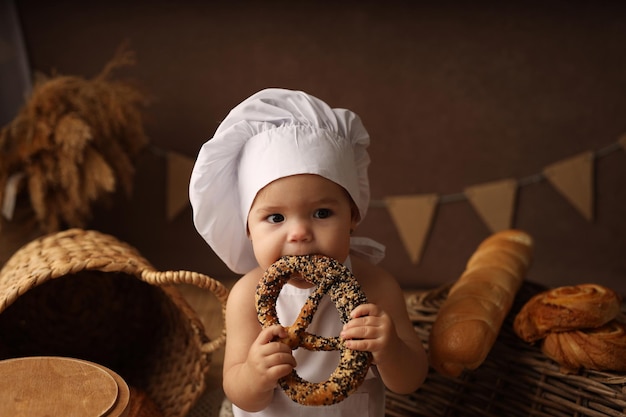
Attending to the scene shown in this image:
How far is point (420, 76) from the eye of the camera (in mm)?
2650

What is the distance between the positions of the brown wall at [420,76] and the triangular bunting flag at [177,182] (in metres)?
0.04

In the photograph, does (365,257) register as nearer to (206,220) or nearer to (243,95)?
(206,220)

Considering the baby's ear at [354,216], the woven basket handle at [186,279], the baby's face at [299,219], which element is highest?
the baby's face at [299,219]

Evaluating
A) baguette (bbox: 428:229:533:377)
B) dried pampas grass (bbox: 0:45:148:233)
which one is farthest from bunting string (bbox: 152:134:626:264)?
baguette (bbox: 428:229:533:377)

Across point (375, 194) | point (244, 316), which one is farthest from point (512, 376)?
point (375, 194)

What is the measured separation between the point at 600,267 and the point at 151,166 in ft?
6.00

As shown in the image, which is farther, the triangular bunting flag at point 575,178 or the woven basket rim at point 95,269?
the triangular bunting flag at point 575,178

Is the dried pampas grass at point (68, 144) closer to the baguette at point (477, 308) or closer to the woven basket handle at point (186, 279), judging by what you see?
the woven basket handle at point (186, 279)

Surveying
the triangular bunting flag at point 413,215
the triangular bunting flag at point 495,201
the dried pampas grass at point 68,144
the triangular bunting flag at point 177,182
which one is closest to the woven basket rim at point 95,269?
the dried pampas grass at point 68,144

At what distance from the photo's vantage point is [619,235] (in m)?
2.74

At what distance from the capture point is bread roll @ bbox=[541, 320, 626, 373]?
1429 millimetres

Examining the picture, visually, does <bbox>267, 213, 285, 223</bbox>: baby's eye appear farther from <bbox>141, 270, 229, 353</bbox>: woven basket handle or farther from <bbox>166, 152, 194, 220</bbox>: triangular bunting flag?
<bbox>166, 152, 194, 220</bbox>: triangular bunting flag

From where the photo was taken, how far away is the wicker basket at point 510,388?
145 cm

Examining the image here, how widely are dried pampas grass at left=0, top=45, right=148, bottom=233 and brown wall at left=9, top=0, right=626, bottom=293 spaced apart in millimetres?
271
